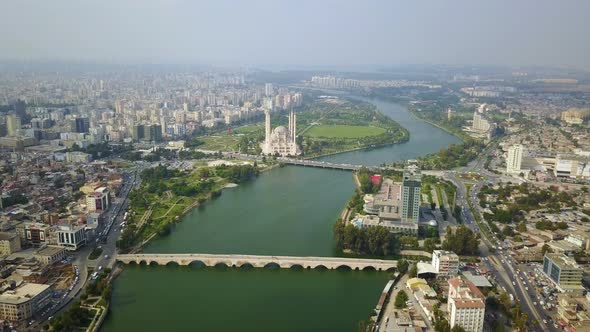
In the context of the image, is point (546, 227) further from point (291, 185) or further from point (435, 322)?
point (291, 185)

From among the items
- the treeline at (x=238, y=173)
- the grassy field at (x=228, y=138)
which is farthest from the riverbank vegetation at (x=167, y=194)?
the grassy field at (x=228, y=138)

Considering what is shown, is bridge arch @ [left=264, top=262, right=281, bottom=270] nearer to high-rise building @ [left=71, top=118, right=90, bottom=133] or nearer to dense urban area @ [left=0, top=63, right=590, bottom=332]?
dense urban area @ [left=0, top=63, right=590, bottom=332]

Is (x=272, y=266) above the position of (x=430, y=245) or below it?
below

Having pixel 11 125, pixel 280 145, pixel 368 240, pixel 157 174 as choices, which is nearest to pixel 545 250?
pixel 368 240

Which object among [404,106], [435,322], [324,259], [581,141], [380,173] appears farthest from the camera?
[404,106]

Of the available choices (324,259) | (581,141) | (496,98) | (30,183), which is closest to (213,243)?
(324,259)

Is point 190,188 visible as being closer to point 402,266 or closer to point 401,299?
point 402,266

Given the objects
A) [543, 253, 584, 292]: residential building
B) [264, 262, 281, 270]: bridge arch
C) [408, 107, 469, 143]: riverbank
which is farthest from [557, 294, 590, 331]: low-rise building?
[408, 107, 469, 143]: riverbank

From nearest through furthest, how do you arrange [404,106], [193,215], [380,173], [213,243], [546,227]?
[213,243]
[546,227]
[193,215]
[380,173]
[404,106]
